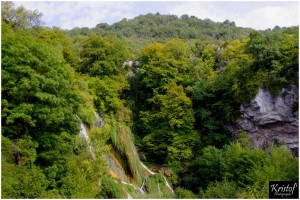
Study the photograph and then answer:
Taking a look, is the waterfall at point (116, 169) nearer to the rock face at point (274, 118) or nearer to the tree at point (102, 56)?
the tree at point (102, 56)

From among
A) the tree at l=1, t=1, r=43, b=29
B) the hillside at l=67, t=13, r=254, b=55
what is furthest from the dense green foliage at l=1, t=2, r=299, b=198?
the hillside at l=67, t=13, r=254, b=55

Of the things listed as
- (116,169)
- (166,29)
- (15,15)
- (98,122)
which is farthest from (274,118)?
(166,29)

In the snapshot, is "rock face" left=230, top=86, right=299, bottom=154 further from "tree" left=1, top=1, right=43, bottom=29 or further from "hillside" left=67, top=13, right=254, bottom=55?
"hillside" left=67, top=13, right=254, bottom=55

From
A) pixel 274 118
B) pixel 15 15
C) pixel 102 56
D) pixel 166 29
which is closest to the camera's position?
pixel 15 15

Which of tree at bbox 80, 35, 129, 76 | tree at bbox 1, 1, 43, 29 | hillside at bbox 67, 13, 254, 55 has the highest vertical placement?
hillside at bbox 67, 13, 254, 55

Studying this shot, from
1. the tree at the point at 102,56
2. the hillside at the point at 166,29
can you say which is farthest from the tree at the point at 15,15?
the hillside at the point at 166,29

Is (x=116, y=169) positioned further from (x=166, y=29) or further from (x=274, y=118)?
(x=166, y=29)
